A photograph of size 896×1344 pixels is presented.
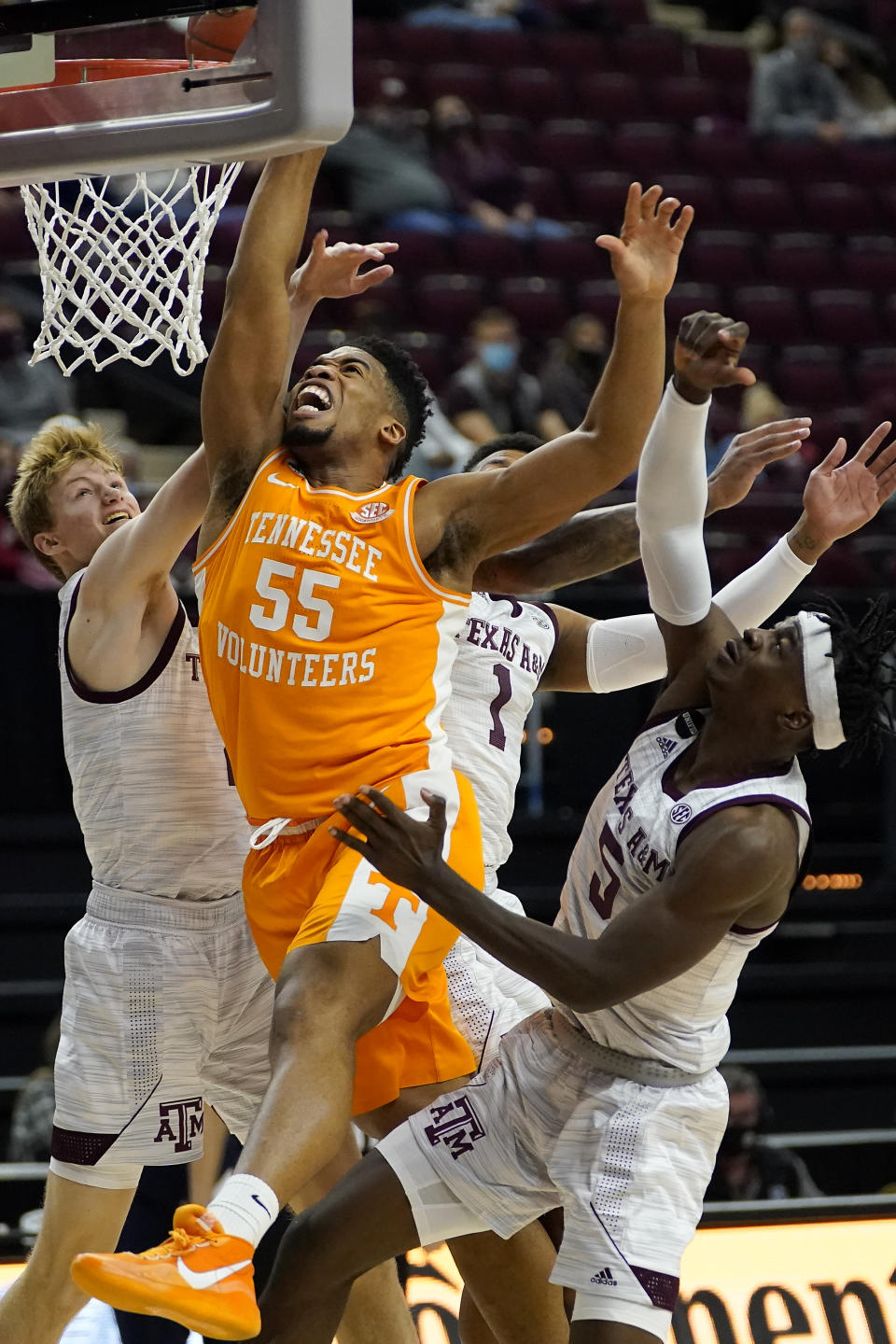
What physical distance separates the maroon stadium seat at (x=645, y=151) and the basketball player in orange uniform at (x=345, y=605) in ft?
30.4

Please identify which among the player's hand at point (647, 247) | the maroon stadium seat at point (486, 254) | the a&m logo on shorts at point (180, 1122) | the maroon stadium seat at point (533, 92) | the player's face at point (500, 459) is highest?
the player's hand at point (647, 247)

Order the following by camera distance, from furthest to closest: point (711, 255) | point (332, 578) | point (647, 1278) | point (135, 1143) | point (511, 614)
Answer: point (711, 255), point (511, 614), point (135, 1143), point (332, 578), point (647, 1278)

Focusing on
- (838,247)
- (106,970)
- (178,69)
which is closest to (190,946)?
(106,970)

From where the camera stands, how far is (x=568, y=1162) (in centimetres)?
334

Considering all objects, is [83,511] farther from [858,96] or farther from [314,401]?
[858,96]

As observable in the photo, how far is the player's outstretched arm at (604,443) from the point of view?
3430mm

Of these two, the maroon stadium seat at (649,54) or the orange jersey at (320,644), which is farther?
the maroon stadium seat at (649,54)

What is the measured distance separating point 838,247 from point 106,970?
32.2 ft

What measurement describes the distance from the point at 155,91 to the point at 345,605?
994 millimetres

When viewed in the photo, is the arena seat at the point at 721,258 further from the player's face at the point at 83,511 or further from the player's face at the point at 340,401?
the player's face at the point at 340,401

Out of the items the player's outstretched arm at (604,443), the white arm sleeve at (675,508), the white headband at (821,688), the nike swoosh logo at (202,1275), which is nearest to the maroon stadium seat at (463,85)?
the player's outstretched arm at (604,443)

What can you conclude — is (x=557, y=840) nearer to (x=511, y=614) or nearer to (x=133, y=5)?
(x=511, y=614)

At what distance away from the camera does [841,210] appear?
12.7m

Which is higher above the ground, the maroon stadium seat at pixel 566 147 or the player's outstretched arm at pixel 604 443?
the player's outstretched arm at pixel 604 443
